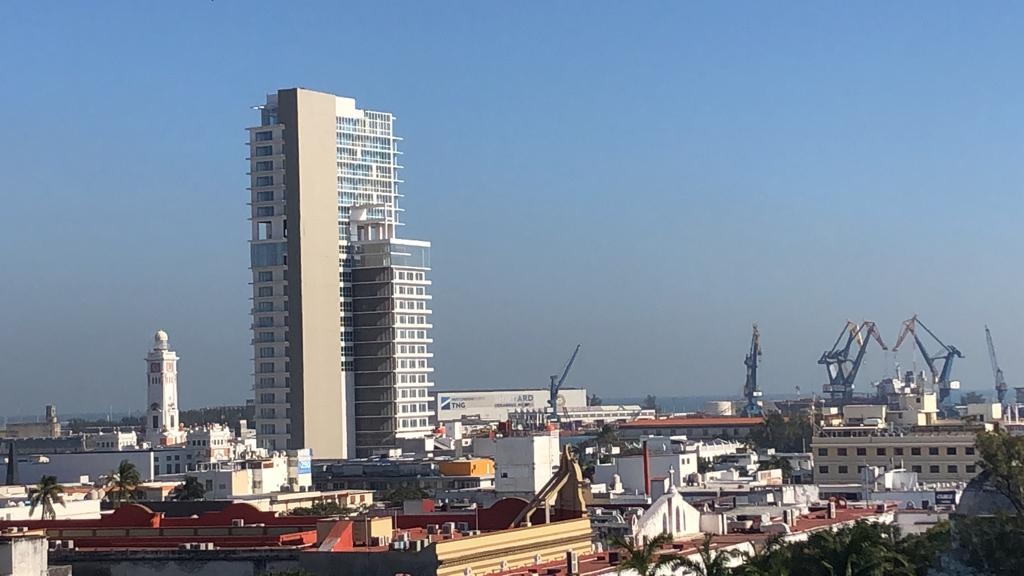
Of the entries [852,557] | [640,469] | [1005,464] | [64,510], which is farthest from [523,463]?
[852,557]

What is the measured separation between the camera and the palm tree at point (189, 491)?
13700cm

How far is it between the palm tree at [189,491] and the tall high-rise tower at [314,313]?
4679cm

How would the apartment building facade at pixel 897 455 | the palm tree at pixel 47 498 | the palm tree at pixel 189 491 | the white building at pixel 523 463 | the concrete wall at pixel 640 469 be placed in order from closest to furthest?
1. the palm tree at pixel 47 498
2. the concrete wall at pixel 640 469
3. the palm tree at pixel 189 491
4. the apartment building facade at pixel 897 455
5. the white building at pixel 523 463

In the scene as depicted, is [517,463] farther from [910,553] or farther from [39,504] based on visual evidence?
[910,553]

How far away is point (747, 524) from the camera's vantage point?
258ft

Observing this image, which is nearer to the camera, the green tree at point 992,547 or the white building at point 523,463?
the green tree at point 992,547

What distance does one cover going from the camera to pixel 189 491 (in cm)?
13838

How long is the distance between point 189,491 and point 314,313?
54.1 m

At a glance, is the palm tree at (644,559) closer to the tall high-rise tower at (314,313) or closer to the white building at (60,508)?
the white building at (60,508)

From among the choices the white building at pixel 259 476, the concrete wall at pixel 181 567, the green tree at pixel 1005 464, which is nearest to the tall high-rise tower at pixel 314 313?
the white building at pixel 259 476

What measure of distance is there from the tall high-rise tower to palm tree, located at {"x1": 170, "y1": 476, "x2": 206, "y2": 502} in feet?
154

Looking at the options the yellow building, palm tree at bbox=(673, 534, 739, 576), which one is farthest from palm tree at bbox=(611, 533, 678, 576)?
the yellow building

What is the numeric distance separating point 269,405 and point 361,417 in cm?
889

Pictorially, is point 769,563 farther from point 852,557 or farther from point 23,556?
point 23,556
